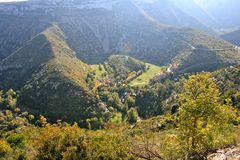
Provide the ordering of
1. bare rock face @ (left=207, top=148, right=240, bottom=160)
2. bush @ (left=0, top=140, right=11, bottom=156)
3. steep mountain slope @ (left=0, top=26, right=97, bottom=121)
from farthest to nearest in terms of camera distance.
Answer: steep mountain slope @ (left=0, top=26, right=97, bottom=121) < bush @ (left=0, top=140, right=11, bottom=156) < bare rock face @ (left=207, top=148, right=240, bottom=160)

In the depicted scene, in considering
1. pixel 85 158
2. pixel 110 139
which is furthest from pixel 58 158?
pixel 110 139

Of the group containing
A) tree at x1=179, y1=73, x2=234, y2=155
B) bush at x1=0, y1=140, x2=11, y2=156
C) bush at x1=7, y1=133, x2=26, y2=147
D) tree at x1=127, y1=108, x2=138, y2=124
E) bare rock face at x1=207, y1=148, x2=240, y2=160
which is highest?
tree at x1=179, y1=73, x2=234, y2=155

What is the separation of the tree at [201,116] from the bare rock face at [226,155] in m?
1.66

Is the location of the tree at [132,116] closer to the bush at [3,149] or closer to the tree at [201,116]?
the bush at [3,149]

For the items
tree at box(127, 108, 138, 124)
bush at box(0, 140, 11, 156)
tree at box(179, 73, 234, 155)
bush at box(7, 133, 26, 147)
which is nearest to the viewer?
tree at box(179, 73, 234, 155)

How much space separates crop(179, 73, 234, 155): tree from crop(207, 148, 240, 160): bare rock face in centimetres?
166

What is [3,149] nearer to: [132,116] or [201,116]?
[201,116]

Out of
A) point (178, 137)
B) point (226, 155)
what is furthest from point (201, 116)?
point (226, 155)

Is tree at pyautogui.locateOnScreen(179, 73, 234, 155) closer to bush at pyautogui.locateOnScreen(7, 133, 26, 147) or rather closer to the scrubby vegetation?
the scrubby vegetation

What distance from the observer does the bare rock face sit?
32594 millimetres

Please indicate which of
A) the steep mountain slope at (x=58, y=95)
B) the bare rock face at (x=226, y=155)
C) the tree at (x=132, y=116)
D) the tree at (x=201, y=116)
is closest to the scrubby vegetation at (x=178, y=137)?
the tree at (x=201, y=116)

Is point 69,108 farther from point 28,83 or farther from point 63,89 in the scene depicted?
point 28,83

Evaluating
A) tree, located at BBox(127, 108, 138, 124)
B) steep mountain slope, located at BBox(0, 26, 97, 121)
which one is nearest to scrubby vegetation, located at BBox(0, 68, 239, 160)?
steep mountain slope, located at BBox(0, 26, 97, 121)

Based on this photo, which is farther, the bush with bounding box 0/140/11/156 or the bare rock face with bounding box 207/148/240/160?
the bush with bounding box 0/140/11/156
